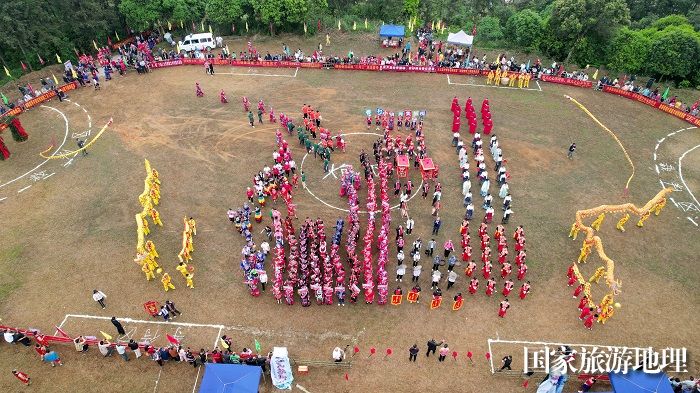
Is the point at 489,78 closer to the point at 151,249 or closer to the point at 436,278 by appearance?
the point at 436,278

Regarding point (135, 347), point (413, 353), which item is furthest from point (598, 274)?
point (135, 347)

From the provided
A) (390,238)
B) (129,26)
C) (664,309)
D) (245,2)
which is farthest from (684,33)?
(129,26)

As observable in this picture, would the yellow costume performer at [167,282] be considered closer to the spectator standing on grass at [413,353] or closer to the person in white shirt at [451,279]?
the spectator standing on grass at [413,353]

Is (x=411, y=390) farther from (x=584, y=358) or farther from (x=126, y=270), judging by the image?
(x=126, y=270)

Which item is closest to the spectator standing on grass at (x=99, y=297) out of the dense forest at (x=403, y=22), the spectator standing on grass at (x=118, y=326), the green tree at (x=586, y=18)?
the spectator standing on grass at (x=118, y=326)

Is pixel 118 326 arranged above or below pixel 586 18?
below

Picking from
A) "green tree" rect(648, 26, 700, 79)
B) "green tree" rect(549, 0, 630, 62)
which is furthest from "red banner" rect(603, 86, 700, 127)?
"green tree" rect(549, 0, 630, 62)

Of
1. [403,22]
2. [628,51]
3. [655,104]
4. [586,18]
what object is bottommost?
[655,104]

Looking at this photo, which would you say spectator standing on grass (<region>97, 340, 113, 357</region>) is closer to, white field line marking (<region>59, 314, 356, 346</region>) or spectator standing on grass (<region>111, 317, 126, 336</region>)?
spectator standing on grass (<region>111, 317, 126, 336</region>)
